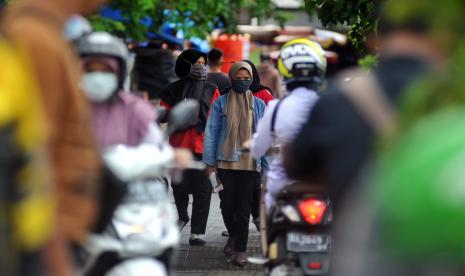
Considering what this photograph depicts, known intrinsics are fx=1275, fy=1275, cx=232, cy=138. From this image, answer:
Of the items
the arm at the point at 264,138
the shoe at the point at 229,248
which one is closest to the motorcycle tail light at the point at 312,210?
the arm at the point at 264,138

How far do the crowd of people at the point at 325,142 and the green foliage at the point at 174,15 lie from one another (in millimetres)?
10440

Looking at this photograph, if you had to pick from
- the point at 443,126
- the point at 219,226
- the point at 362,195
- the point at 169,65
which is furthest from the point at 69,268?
the point at 169,65

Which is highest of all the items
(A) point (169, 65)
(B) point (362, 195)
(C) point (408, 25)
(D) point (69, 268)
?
(A) point (169, 65)

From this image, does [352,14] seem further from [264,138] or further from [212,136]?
[264,138]

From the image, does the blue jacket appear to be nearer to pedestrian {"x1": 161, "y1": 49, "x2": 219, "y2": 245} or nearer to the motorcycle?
pedestrian {"x1": 161, "y1": 49, "x2": 219, "y2": 245}

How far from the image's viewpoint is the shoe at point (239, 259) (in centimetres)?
1127

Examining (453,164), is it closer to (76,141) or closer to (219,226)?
(76,141)

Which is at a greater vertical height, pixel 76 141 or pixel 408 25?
pixel 408 25

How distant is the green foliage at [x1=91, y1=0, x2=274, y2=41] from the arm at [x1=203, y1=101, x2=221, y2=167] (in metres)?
5.31

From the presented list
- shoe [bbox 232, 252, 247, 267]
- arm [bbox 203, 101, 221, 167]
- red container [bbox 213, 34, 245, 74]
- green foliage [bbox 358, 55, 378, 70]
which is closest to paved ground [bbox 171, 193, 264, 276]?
shoe [bbox 232, 252, 247, 267]

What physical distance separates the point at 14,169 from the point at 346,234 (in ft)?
3.71

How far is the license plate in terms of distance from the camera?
7473 mm

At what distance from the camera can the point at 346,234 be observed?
3.28m

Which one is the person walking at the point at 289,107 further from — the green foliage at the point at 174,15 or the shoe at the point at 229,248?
the green foliage at the point at 174,15
